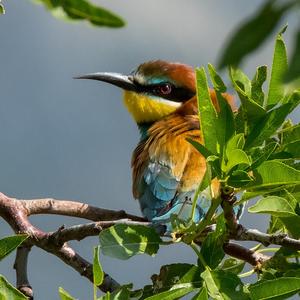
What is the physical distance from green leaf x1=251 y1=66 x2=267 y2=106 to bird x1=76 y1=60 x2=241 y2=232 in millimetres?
157

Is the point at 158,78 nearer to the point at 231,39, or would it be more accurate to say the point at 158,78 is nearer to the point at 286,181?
the point at 286,181

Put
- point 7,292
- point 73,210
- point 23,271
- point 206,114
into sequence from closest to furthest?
point 7,292 < point 206,114 < point 23,271 < point 73,210

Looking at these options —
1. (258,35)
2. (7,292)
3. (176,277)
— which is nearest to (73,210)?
(176,277)

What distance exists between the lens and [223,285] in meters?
1.08

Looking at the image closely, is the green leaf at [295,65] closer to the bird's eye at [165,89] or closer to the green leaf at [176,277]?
the green leaf at [176,277]

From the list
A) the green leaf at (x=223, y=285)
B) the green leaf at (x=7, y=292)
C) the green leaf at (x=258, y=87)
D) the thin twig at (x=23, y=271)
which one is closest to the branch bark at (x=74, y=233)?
the thin twig at (x=23, y=271)

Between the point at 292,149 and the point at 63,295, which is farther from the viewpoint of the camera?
the point at 292,149

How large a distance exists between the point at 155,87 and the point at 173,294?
236 centimetres

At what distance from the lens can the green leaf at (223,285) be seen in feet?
3.50

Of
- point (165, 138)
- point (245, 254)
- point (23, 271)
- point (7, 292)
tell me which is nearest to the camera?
point (7, 292)

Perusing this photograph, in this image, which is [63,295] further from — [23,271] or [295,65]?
[295,65]

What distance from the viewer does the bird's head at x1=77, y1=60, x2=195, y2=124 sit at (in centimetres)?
331

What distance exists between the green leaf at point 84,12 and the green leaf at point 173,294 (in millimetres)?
739

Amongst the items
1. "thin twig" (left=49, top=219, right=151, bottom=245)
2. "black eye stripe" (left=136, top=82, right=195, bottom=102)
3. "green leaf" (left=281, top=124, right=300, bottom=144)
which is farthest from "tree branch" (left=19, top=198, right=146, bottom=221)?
"black eye stripe" (left=136, top=82, right=195, bottom=102)
